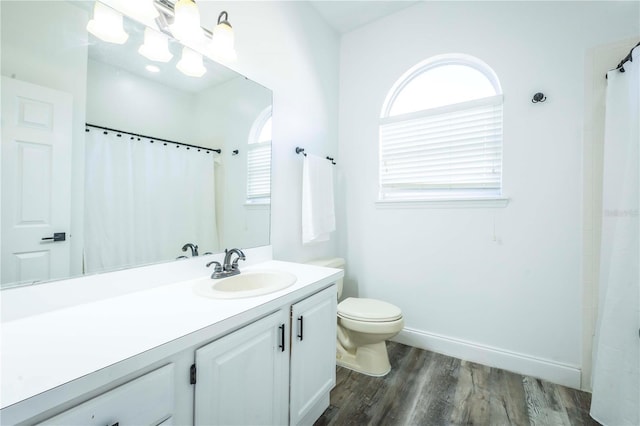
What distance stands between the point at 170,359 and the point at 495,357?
6.77 ft

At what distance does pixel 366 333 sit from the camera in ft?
5.70

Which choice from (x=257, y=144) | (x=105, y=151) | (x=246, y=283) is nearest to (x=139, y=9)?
(x=105, y=151)

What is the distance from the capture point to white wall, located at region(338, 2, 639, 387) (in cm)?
168

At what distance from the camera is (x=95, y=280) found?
104cm

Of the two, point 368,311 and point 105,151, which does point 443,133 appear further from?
point 105,151

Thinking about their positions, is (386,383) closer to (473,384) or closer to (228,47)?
(473,384)

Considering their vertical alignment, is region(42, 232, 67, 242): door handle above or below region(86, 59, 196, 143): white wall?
below

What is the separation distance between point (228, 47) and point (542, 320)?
246cm

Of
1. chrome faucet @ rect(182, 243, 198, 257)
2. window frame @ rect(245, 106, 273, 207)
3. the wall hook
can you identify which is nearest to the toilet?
window frame @ rect(245, 106, 273, 207)

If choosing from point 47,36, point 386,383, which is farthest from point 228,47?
point 386,383

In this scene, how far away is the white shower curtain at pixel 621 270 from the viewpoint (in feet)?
4.16

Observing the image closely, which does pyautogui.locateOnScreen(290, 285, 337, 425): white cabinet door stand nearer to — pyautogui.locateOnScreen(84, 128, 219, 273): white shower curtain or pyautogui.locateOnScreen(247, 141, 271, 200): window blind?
pyautogui.locateOnScreen(84, 128, 219, 273): white shower curtain

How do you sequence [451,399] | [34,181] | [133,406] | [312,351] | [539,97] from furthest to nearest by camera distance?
1. [539,97]
2. [451,399]
3. [312,351]
4. [34,181]
5. [133,406]

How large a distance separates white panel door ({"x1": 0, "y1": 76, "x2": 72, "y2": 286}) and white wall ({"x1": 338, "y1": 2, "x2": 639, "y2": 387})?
A: 1942 millimetres
